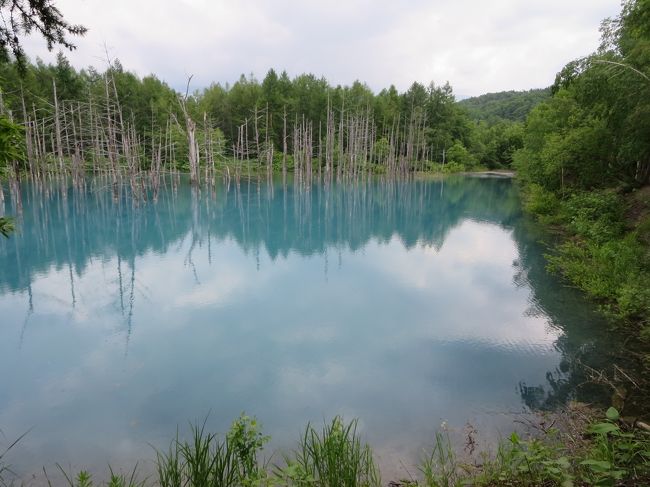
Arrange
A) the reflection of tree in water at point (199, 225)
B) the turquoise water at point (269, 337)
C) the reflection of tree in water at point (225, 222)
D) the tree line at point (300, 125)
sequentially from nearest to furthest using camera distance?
the turquoise water at point (269, 337) → the reflection of tree in water at point (199, 225) → the reflection of tree in water at point (225, 222) → the tree line at point (300, 125)

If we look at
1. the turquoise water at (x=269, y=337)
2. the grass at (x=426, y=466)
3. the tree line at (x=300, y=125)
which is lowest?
the turquoise water at (x=269, y=337)

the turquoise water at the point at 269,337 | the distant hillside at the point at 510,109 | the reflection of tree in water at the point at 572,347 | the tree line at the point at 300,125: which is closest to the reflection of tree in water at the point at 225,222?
the turquoise water at the point at 269,337

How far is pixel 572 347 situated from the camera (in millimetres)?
7430

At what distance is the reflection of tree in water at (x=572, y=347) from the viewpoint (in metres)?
5.88

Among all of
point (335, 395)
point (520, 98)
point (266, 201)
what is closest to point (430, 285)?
point (335, 395)

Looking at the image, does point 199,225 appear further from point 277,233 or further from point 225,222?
point 277,233

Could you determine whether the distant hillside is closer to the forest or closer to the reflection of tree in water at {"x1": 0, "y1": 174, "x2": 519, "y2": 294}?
the forest

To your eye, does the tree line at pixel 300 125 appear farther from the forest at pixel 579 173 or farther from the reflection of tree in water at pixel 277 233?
the reflection of tree in water at pixel 277 233

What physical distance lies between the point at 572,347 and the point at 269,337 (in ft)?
18.2

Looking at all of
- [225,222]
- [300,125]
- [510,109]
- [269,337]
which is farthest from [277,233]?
[510,109]

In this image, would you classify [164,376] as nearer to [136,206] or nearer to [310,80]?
[136,206]

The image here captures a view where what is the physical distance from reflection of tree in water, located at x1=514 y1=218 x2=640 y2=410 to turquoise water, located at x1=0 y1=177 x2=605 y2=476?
55 millimetres

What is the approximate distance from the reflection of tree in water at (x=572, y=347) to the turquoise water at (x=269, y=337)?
0.06 meters

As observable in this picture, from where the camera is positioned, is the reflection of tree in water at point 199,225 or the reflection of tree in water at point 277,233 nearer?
the reflection of tree in water at point 277,233
